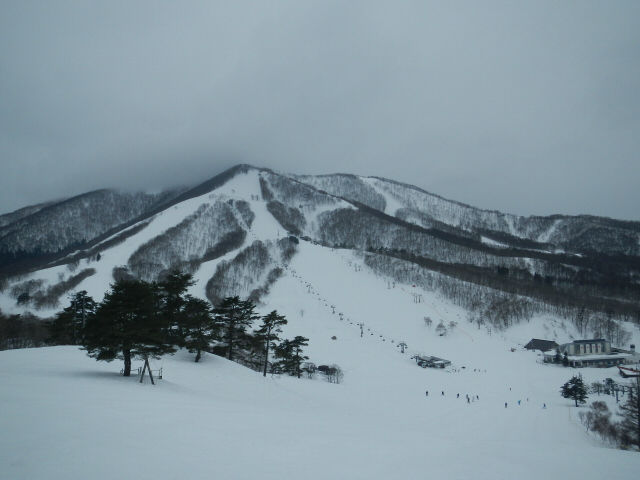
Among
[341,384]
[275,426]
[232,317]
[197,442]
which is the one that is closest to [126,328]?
[275,426]

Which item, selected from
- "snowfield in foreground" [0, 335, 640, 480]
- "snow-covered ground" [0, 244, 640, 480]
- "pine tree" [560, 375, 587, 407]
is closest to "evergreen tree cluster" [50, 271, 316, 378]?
"snow-covered ground" [0, 244, 640, 480]

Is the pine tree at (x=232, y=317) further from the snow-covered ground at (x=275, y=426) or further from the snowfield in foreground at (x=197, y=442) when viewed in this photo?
the snowfield in foreground at (x=197, y=442)

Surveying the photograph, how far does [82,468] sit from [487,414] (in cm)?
3510

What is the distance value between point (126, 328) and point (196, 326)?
38.6ft

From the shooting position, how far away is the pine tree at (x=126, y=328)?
19141mm

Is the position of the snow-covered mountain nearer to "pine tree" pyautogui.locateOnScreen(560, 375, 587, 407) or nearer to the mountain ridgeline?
the mountain ridgeline

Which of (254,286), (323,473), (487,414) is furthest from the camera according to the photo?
(254,286)

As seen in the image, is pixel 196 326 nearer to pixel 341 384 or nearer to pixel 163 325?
pixel 163 325

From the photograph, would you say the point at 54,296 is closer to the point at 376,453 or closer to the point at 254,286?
the point at 254,286

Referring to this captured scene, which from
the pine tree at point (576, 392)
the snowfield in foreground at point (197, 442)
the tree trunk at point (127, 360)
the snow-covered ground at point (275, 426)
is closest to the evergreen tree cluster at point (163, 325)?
the tree trunk at point (127, 360)

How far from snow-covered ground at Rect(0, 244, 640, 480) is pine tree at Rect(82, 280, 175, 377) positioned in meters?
1.40

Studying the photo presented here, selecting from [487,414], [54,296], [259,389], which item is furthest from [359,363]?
[54,296]

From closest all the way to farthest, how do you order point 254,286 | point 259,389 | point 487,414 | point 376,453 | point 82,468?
point 82,468
point 376,453
point 259,389
point 487,414
point 254,286

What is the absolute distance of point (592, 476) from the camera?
10523 millimetres
